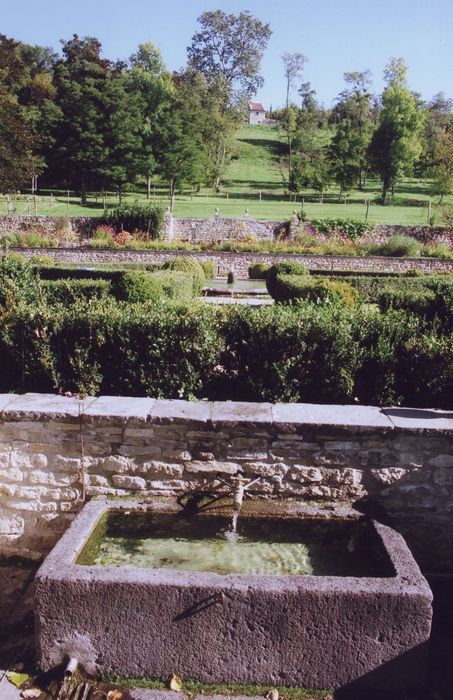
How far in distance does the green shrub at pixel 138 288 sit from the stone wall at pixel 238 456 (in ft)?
21.3

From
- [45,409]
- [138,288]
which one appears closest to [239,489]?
[45,409]

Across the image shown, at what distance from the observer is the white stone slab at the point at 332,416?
4.30 meters

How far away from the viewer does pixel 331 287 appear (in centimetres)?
1260

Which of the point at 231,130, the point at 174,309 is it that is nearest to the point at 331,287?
the point at 174,309

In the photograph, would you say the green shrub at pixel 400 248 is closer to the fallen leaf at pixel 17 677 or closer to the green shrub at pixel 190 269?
the green shrub at pixel 190 269

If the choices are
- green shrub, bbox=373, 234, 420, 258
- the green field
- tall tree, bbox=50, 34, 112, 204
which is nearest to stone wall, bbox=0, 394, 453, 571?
green shrub, bbox=373, 234, 420, 258

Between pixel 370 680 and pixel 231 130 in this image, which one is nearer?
pixel 370 680

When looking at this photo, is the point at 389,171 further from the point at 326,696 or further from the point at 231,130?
the point at 326,696

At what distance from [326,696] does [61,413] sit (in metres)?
2.46

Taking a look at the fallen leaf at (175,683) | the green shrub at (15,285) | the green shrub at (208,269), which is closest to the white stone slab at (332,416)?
the fallen leaf at (175,683)

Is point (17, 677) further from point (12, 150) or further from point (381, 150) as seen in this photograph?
point (381, 150)

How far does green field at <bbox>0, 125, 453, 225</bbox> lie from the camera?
36688 mm

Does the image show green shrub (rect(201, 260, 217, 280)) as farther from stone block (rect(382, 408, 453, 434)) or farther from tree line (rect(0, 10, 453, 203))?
stone block (rect(382, 408, 453, 434))

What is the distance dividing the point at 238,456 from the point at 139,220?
25510 mm
